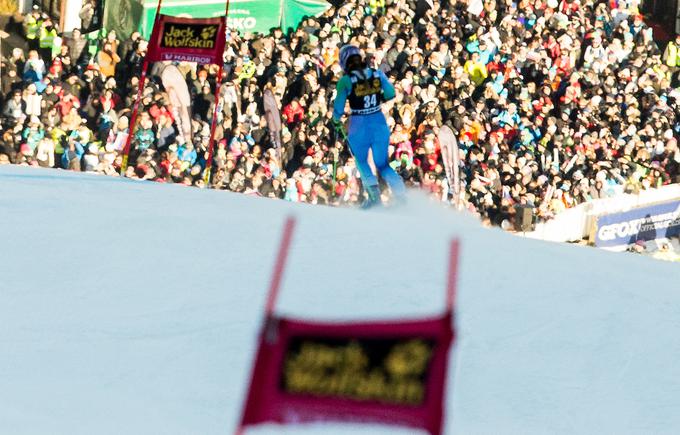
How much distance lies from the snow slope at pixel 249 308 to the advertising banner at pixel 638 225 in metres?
5.76

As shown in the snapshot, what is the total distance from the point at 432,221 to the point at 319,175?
143 inches

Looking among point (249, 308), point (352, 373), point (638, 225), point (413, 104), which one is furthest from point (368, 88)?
point (638, 225)

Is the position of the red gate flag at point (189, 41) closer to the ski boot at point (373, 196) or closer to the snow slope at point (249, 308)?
the ski boot at point (373, 196)

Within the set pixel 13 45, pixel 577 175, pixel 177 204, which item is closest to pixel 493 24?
pixel 577 175

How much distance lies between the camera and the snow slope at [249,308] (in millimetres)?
4355

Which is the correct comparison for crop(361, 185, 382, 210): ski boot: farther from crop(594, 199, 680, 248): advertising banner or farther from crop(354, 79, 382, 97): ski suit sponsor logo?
crop(594, 199, 680, 248): advertising banner

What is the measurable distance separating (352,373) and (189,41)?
25.2 ft

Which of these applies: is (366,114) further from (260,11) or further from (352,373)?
(352,373)

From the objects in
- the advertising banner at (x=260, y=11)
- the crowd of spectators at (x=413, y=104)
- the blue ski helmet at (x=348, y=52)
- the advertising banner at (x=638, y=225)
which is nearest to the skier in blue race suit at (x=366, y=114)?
the blue ski helmet at (x=348, y=52)

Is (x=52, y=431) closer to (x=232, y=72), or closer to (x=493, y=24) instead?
(x=232, y=72)

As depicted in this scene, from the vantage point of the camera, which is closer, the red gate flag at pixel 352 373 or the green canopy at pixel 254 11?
the red gate flag at pixel 352 373

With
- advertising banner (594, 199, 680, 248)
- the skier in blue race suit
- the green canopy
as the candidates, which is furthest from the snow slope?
advertising banner (594, 199, 680, 248)

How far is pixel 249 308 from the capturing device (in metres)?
5.14

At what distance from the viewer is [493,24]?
13.6 meters
